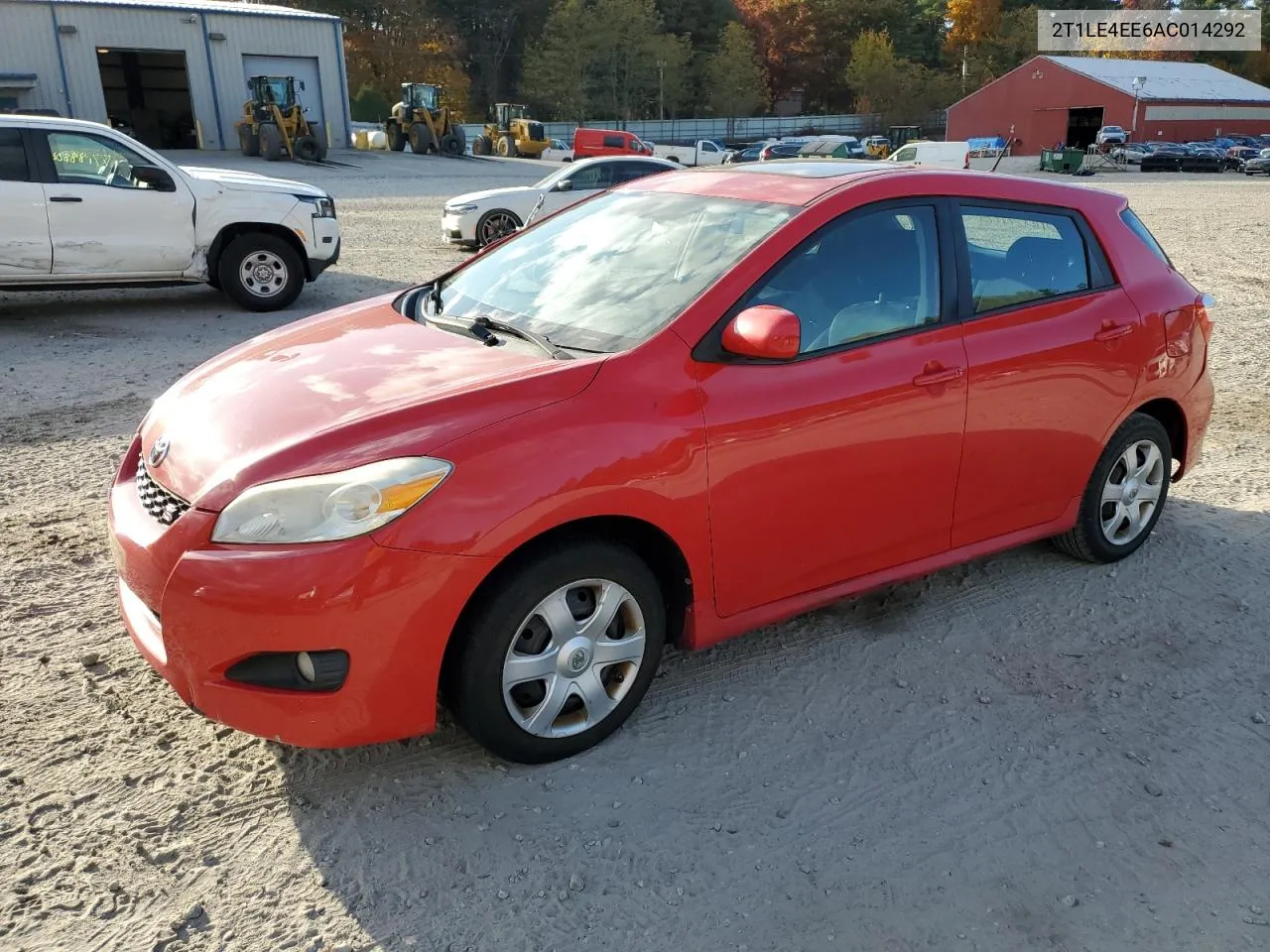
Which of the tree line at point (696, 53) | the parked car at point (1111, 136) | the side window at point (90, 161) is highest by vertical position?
the tree line at point (696, 53)

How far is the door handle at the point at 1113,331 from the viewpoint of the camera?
403cm

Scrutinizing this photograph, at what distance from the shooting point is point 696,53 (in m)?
79.1

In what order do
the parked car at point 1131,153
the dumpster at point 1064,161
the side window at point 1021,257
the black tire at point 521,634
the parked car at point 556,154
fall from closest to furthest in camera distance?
the black tire at point 521,634, the side window at point 1021,257, the dumpster at point 1064,161, the parked car at point 1131,153, the parked car at point 556,154

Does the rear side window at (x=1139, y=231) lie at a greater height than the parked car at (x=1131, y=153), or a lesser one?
greater

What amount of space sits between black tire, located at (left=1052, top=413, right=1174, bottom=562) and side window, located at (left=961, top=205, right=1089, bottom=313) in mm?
683

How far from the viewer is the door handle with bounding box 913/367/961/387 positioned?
3.48 metres

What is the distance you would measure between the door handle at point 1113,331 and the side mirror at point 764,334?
166 centimetres

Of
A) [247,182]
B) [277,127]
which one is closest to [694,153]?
[277,127]

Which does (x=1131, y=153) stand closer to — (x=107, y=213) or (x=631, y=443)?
A: (x=107, y=213)

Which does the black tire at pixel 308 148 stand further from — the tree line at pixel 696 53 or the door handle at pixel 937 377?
the door handle at pixel 937 377

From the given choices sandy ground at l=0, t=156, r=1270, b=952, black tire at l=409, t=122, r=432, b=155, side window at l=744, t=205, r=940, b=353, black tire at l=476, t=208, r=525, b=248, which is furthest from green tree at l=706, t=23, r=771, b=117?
side window at l=744, t=205, r=940, b=353

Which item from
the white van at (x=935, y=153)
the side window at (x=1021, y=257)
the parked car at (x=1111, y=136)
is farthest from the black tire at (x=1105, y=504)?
the parked car at (x=1111, y=136)

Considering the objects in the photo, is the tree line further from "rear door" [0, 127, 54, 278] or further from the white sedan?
"rear door" [0, 127, 54, 278]

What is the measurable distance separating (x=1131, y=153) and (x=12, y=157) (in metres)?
47.4
